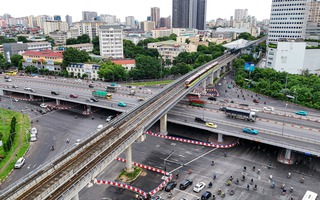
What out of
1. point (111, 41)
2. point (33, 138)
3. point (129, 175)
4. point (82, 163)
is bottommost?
point (129, 175)

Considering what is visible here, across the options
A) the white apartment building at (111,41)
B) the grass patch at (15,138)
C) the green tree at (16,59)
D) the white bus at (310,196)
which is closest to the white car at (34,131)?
the grass patch at (15,138)

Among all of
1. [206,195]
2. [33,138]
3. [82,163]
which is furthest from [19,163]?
[206,195]

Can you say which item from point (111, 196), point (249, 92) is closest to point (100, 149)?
point (111, 196)

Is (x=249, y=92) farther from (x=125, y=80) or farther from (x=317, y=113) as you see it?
(x=125, y=80)

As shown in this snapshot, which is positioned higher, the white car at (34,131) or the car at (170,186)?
the white car at (34,131)

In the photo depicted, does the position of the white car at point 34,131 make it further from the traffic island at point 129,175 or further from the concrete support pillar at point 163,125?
the concrete support pillar at point 163,125

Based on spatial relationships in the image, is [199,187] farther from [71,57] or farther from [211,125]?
[71,57]
